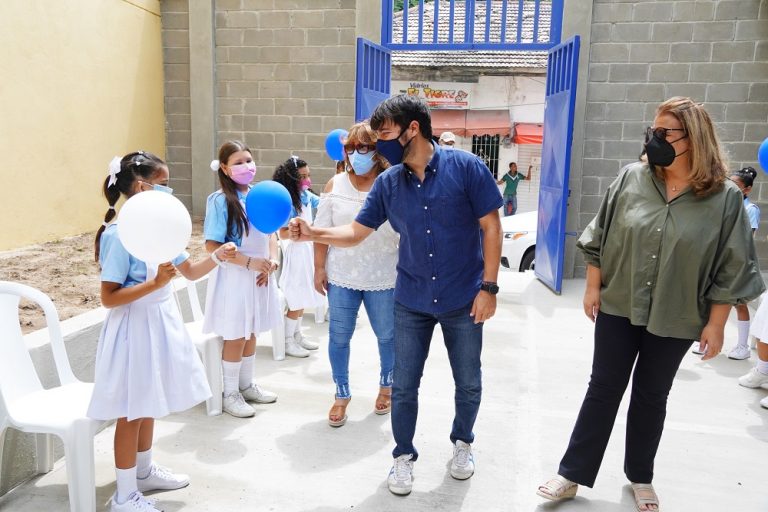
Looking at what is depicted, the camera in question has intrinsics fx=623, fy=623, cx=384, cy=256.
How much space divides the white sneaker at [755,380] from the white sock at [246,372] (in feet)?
10.7

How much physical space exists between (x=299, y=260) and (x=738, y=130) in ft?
17.7

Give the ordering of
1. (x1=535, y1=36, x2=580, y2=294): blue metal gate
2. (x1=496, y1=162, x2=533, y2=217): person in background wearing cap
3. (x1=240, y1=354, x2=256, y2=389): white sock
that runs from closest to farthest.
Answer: (x1=240, y1=354, x2=256, y2=389): white sock → (x1=535, y1=36, x2=580, y2=294): blue metal gate → (x1=496, y1=162, x2=533, y2=217): person in background wearing cap

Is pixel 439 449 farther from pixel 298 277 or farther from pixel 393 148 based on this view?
pixel 298 277

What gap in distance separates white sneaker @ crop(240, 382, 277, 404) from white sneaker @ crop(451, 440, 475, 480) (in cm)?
132

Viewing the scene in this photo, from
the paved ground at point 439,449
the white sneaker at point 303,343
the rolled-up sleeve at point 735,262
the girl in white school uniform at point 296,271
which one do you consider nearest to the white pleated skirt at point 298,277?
the girl in white school uniform at point 296,271

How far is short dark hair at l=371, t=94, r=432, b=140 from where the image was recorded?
2602mm

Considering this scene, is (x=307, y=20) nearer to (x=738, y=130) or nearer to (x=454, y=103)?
(x=738, y=130)

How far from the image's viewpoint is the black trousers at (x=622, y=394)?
2.52 meters

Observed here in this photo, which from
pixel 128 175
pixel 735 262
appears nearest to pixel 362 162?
pixel 128 175

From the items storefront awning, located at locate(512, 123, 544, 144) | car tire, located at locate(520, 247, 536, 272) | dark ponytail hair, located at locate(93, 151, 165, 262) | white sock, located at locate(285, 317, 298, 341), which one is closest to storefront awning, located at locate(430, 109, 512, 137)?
storefront awning, located at locate(512, 123, 544, 144)

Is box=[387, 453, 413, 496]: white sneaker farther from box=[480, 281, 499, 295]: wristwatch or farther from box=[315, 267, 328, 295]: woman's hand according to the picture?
box=[315, 267, 328, 295]: woman's hand

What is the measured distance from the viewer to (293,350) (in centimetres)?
471

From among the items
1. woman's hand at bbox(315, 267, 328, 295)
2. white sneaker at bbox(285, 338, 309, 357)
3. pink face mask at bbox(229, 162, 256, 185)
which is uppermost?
pink face mask at bbox(229, 162, 256, 185)

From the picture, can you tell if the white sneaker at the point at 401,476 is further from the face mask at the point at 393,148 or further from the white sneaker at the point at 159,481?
the face mask at the point at 393,148
